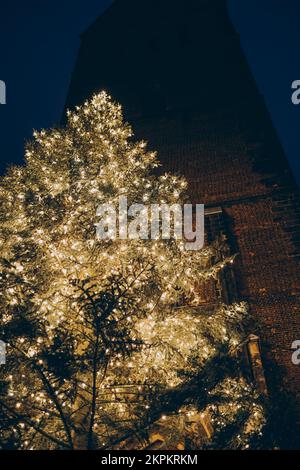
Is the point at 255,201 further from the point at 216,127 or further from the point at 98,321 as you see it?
the point at 98,321

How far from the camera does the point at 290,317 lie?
23.2 ft

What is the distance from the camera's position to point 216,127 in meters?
9.94

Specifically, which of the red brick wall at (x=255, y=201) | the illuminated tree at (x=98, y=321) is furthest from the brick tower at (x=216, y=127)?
the illuminated tree at (x=98, y=321)

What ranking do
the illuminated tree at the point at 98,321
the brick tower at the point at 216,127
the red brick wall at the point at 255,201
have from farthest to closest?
the brick tower at the point at 216,127
the red brick wall at the point at 255,201
the illuminated tree at the point at 98,321

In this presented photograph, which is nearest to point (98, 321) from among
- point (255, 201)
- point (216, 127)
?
point (255, 201)

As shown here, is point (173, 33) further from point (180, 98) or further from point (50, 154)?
point (50, 154)

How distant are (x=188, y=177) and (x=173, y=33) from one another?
697 cm

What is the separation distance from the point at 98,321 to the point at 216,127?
26.1 ft

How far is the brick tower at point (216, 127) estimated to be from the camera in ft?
24.2

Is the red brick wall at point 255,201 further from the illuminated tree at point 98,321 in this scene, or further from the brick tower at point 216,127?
the illuminated tree at point 98,321

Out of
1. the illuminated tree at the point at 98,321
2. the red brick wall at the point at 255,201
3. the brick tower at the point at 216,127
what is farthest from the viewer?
the brick tower at the point at 216,127

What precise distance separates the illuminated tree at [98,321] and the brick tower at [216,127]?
1.98 metres

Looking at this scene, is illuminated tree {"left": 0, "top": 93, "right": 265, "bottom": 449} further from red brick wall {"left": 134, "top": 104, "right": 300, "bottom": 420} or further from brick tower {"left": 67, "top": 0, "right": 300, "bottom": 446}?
brick tower {"left": 67, "top": 0, "right": 300, "bottom": 446}

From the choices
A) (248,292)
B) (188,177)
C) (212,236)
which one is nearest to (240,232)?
(212,236)
